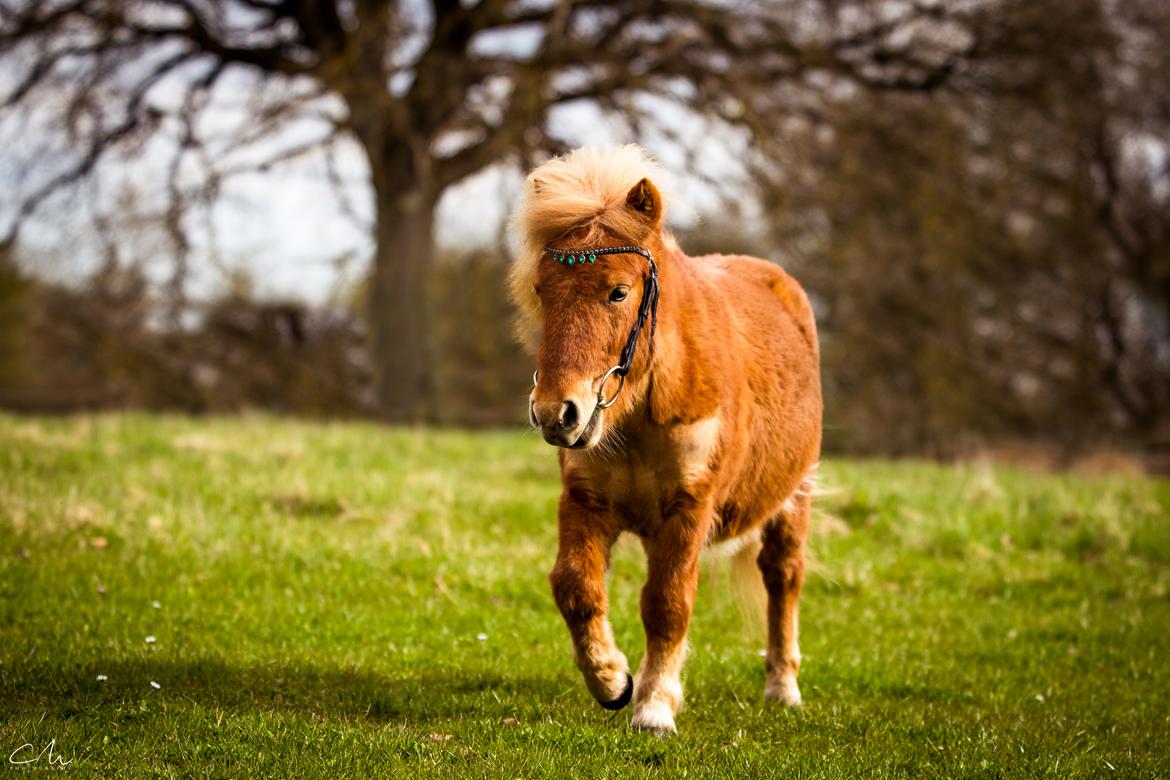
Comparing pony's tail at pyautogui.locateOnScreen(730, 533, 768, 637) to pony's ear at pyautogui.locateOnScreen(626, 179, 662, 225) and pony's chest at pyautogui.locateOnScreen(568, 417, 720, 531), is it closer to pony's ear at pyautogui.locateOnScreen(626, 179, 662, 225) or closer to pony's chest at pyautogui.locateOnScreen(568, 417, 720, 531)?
pony's chest at pyautogui.locateOnScreen(568, 417, 720, 531)

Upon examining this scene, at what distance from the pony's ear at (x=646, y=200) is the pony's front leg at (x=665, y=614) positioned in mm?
1220

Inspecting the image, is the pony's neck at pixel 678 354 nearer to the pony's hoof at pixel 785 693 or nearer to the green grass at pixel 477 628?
the green grass at pixel 477 628

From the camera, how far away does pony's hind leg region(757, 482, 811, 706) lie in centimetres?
547

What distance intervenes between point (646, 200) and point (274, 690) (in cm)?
278

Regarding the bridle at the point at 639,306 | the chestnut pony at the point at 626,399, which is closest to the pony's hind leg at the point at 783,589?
the chestnut pony at the point at 626,399

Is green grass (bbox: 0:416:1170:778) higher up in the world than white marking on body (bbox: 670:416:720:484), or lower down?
lower down

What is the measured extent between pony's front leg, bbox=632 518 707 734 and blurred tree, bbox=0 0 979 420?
9.97 m

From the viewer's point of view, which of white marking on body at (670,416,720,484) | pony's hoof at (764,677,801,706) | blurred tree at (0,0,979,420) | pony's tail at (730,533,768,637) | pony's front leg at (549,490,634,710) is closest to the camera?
pony's front leg at (549,490,634,710)

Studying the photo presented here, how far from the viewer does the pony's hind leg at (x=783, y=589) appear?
5473mm

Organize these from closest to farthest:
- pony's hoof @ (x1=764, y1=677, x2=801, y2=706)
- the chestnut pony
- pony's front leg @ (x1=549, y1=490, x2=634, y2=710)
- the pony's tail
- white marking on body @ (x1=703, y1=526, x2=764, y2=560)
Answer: the chestnut pony < pony's front leg @ (x1=549, y1=490, x2=634, y2=710) < white marking on body @ (x1=703, y1=526, x2=764, y2=560) < pony's hoof @ (x1=764, y1=677, x2=801, y2=706) < the pony's tail

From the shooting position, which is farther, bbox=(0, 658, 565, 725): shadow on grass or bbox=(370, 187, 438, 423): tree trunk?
bbox=(370, 187, 438, 423): tree trunk

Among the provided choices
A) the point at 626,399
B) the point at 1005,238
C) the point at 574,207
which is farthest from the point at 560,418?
the point at 1005,238

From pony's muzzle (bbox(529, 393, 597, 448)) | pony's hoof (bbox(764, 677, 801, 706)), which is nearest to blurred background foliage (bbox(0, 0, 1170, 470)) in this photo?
pony's hoof (bbox(764, 677, 801, 706))

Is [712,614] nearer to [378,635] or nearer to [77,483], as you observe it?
[378,635]
